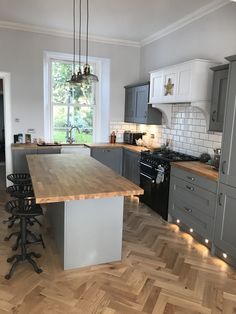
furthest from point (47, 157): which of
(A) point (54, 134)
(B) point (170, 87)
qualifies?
(B) point (170, 87)

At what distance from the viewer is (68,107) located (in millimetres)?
5848

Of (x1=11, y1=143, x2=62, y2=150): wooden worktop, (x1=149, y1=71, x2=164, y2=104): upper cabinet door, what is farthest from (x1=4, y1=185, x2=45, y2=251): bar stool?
(x1=149, y1=71, x2=164, y2=104): upper cabinet door

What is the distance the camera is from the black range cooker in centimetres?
400

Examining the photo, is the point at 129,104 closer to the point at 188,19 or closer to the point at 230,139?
the point at 188,19

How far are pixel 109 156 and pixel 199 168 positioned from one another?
7.81 ft

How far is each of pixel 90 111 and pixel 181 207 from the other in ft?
10.7

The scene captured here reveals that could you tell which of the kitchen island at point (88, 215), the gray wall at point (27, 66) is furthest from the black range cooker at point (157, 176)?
the gray wall at point (27, 66)

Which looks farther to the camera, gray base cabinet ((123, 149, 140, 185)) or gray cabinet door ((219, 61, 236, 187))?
gray base cabinet ((123, 149, 140, 185))

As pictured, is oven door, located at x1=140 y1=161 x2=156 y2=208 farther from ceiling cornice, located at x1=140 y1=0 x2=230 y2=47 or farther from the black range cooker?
ceiling cornice, located at x1=140 y1=0 x2=230 y2=47

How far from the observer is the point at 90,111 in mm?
6055

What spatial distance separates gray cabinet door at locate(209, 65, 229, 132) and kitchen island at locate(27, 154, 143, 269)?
1443 millimetres

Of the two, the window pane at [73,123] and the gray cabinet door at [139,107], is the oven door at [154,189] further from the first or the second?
the window pane at [73,123]

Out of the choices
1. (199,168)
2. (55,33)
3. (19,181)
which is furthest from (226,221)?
(55,33)

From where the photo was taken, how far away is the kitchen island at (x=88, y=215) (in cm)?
248
